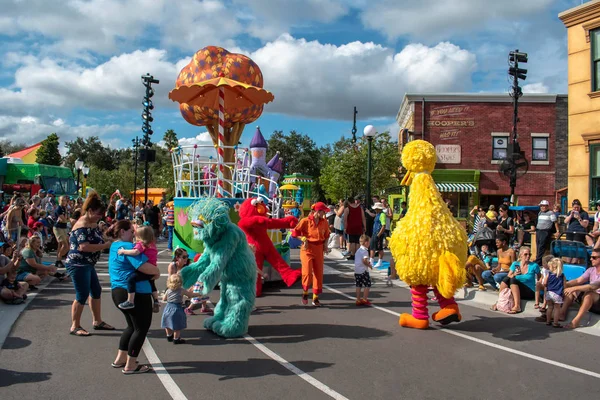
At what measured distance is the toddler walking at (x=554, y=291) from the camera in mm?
7125

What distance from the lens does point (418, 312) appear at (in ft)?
22.7

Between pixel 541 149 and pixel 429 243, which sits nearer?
pixel 429 243

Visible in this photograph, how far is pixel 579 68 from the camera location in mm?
13062

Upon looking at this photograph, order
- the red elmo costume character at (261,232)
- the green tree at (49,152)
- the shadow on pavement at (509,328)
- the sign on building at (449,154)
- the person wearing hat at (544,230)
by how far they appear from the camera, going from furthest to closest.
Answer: the green tree at (49,152), the sign on building at (449,154), the person wearing hat at (544,230), the red elmo costume character at (261,232), the shadow on pavement at (509,328)

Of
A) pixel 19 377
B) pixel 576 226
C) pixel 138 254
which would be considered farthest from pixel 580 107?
pixel 19 377

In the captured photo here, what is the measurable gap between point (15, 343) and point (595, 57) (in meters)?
13.8

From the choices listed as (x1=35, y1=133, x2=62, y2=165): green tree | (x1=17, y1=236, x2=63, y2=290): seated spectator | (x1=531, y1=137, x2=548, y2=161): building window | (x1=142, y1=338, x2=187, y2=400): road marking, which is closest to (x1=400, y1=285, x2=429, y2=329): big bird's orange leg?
(x1=142, y1=338, x2=187, y2=400): road marking

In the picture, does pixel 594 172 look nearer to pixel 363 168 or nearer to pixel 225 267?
pixel 225 267

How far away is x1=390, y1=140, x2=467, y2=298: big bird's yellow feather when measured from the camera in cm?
652

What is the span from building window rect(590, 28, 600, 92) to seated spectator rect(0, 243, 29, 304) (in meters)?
13.4

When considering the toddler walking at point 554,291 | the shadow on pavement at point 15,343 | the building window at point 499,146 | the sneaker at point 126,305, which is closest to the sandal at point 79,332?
the shadow on pavement at point 15,343

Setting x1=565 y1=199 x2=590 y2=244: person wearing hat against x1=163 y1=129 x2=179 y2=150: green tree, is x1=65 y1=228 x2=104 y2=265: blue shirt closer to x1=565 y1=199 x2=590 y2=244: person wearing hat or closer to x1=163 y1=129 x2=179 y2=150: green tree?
x1=565 y1=199 x2=590 y2=244: person wearing hat

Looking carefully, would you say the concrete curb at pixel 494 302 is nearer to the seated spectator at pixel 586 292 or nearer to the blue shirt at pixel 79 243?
the seated spectator at pixel 586 292

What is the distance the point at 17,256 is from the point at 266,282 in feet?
14.6
